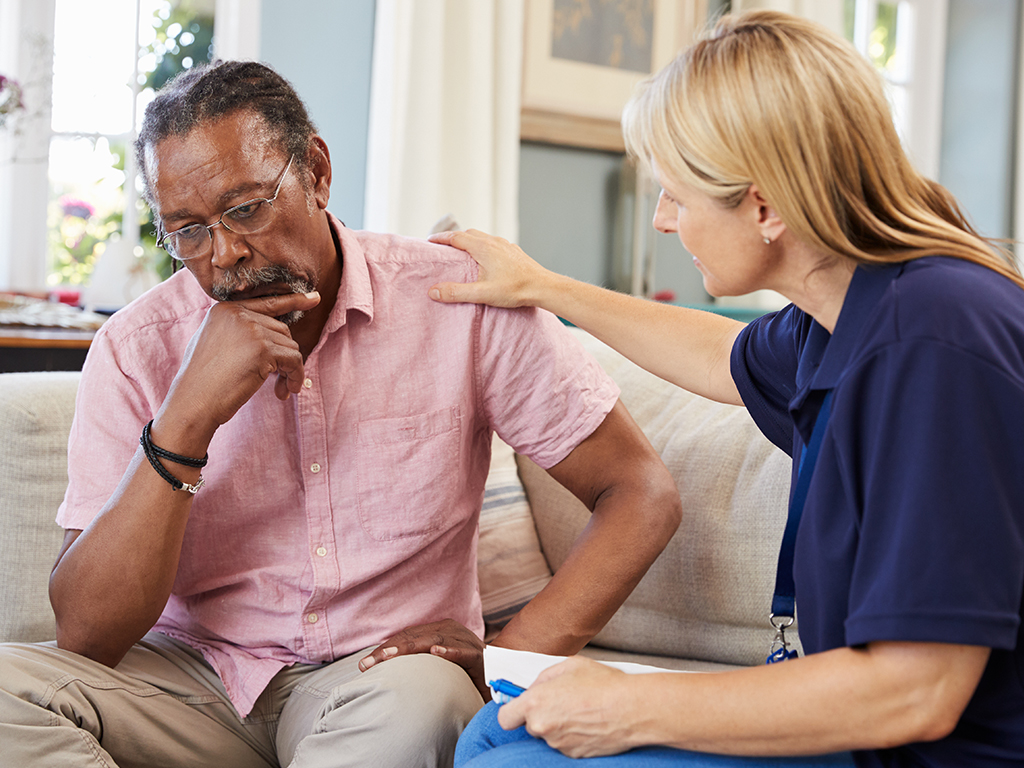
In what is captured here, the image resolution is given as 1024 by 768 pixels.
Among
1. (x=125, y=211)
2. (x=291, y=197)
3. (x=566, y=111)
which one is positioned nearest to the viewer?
(x=291, y=197)

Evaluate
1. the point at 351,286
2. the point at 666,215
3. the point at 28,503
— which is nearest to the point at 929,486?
the point at 666,215

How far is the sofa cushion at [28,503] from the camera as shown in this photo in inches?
53.7

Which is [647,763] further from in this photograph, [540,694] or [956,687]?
[956,687]

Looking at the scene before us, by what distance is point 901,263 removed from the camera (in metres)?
0.79

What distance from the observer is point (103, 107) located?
3.15 metres

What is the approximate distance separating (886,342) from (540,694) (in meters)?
0.43

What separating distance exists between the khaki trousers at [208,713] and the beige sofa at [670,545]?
277 mm

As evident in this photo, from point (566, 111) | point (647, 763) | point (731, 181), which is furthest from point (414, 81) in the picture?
point (647, 763)

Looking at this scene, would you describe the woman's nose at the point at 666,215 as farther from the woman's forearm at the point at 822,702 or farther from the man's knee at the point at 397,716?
the man's knee at the point at 397,716

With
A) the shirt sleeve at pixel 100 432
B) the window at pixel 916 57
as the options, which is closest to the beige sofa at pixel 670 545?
the shirt sleeve at pixel 100 432

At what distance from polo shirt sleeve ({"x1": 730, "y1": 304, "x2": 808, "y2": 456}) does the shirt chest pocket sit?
1.33ft

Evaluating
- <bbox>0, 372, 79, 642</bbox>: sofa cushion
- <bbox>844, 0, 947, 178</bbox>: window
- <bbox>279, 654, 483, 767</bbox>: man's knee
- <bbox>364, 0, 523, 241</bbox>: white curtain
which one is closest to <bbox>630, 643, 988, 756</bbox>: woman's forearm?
<bbox>279, 654, 483, 767</bbox>: man's knee

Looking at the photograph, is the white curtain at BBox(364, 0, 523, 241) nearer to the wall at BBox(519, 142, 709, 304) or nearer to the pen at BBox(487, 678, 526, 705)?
the wall at BBox(519, 142, 709, 304)

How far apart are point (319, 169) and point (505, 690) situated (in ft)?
2.52
